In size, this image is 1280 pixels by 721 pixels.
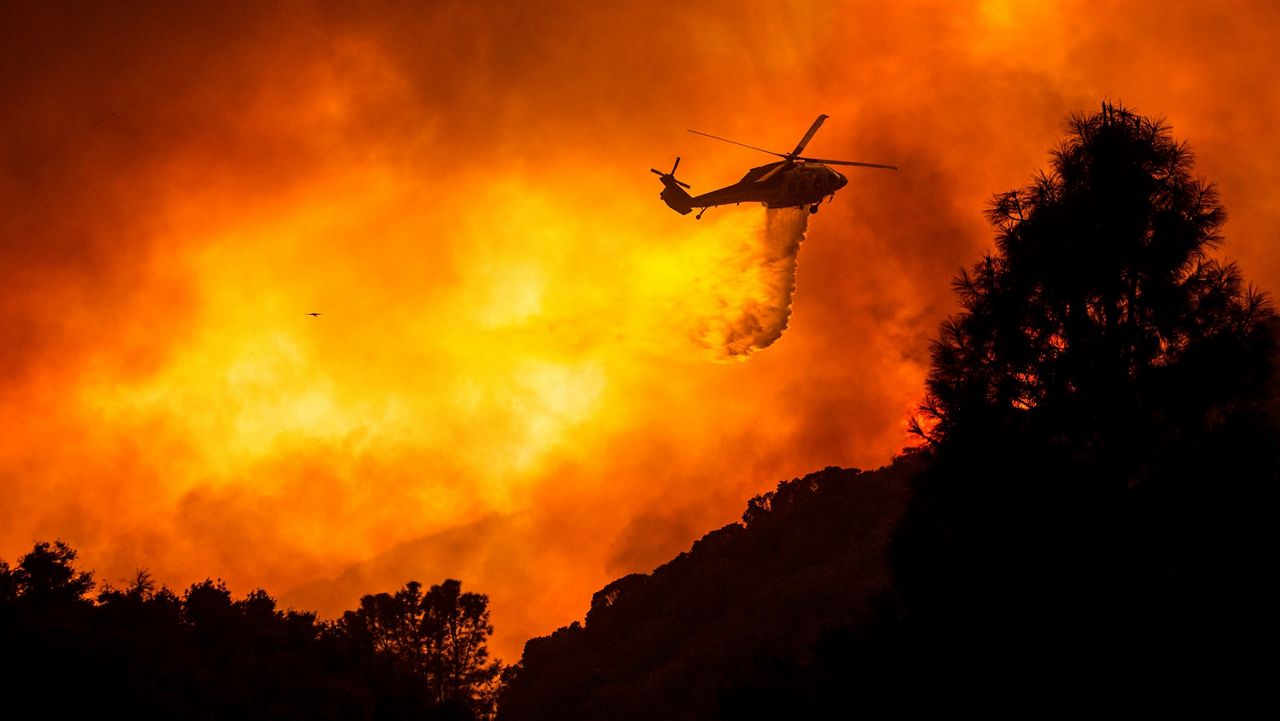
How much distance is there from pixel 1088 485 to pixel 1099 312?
456 cm

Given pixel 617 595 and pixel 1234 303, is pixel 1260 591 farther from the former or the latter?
pixel 617 595

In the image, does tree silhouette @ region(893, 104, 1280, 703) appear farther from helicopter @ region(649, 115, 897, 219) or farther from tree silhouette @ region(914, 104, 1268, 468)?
helicopter @ region(649, 115, 897, 219)

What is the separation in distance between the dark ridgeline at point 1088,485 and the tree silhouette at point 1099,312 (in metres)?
0.05

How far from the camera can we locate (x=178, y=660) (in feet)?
118

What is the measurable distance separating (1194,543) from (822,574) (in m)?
106

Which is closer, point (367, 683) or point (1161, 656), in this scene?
point (1161, 656)

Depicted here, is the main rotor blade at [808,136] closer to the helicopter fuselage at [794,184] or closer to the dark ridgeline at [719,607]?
the helicopter fuselage at [794,184]

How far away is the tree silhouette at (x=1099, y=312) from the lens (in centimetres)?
2048

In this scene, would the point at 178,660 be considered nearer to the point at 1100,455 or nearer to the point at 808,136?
the point at 1100,455

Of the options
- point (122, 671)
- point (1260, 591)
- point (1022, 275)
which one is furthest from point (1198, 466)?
point (122, 671)

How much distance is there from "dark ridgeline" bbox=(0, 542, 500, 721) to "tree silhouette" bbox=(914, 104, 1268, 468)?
2543cm

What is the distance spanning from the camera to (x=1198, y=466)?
18031mm

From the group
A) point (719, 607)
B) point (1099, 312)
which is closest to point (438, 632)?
point (719, 607)

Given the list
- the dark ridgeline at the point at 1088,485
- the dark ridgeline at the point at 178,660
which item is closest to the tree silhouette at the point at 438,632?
the dark ridgeline at the point at 178,660
